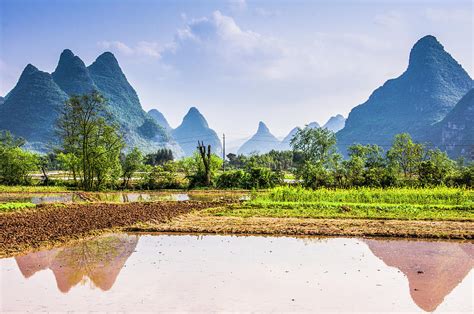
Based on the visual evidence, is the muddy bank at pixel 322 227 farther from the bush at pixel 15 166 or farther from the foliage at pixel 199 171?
the bush at pixel 15 166

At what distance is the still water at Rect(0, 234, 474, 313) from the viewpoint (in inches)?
313

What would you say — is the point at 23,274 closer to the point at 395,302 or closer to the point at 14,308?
the point at 14,308

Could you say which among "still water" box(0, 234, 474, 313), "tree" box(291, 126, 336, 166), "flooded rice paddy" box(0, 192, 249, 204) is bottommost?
"still water" box(0, 234, 474, 313)

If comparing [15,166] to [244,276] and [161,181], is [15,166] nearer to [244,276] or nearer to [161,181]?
[161,181]

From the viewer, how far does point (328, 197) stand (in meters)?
23.5

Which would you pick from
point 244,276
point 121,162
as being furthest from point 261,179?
point 244,276

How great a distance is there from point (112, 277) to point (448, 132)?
14882 centimetres

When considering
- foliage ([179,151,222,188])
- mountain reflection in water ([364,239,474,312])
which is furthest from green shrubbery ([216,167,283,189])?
mountain reflection in water ([364,239,474,312])

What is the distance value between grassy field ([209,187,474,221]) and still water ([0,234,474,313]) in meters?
5.26

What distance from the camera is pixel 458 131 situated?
5340 inches

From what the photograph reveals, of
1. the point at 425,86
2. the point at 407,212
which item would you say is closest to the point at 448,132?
the point at 425,86

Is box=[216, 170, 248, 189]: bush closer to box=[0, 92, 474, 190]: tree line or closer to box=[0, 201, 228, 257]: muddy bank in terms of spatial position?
box=[0, 92, 474, 190]: tree line

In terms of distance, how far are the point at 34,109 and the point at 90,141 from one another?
164 meters

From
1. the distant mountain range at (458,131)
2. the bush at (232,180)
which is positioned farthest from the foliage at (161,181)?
the distant mountain range at (458,131)
